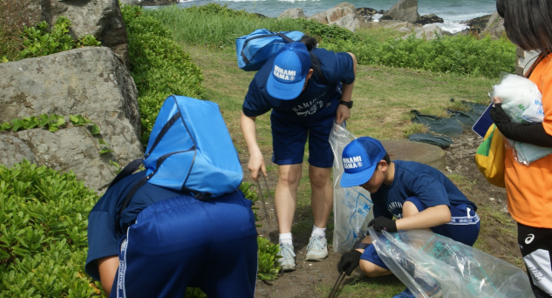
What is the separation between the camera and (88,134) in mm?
3865

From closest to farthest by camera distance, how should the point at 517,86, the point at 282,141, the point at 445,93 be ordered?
1. the point at 517,86
2. the point at 282,141
3. the point at 445,93

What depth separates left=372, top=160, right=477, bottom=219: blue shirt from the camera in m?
2.78

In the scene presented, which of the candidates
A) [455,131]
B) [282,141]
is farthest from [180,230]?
[455,131]

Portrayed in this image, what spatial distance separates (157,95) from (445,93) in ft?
18.7

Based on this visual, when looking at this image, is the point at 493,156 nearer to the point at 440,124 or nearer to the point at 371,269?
the point at 371,269

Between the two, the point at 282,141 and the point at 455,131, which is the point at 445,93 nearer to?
the point at 455,131

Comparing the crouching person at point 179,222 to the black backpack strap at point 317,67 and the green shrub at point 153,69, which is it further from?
the green shrub at point 153,69

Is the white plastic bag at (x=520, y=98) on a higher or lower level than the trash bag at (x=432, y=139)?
higher

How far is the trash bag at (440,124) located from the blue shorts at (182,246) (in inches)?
199

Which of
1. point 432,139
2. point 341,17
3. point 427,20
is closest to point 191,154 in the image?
point 432,139

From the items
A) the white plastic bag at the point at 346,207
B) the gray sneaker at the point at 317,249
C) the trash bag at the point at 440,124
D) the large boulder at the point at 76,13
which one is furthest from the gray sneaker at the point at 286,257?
the trash bag at the point at 440,124

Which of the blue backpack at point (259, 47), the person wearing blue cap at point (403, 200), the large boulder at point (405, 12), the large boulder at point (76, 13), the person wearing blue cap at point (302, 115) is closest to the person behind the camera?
the person wearing blue cap at point (403, 200)

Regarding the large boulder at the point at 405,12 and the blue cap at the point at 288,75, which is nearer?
the blue cap at the point at 288,75

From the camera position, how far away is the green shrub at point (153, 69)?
203 inches
